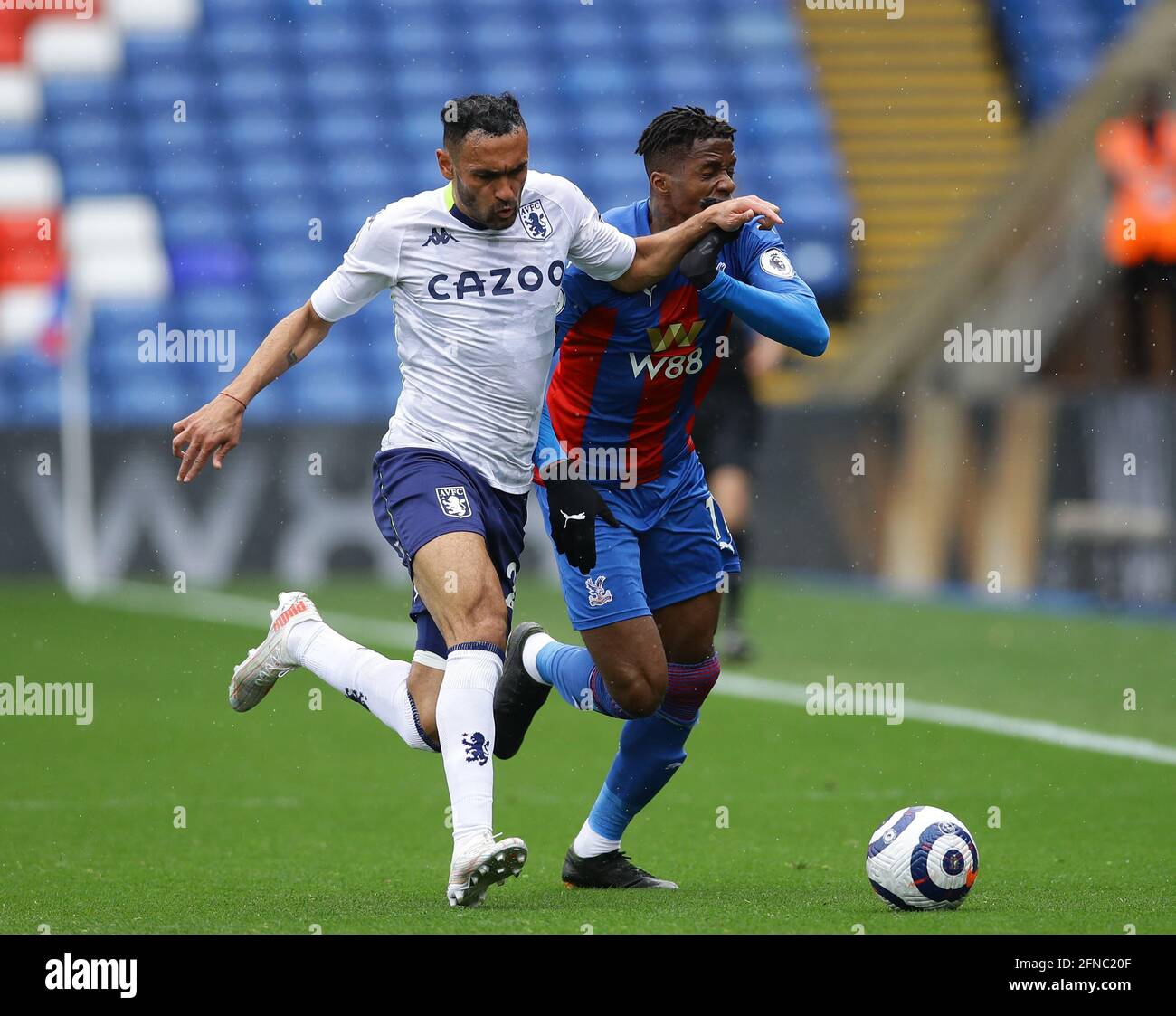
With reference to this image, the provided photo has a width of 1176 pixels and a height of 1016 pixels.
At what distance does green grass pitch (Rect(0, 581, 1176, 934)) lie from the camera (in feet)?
15.6

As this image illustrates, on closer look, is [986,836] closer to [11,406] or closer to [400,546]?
[400,546]

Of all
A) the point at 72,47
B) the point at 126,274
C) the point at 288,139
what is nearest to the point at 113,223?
the point at 126,274

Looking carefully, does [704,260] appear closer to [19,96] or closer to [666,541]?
[666,541]

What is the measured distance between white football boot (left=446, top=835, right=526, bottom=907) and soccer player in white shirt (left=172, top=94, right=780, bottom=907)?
0.23 metres

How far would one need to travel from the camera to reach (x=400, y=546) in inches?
202

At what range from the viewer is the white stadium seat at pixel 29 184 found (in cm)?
Answer: 1853

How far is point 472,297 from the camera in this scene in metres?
5.16

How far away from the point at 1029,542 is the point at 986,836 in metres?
8.47

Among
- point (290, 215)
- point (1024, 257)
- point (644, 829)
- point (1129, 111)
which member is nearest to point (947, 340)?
point (1024, 257)

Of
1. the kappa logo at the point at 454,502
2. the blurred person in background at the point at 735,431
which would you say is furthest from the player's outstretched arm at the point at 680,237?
the blurred person in background at the point at 735,431

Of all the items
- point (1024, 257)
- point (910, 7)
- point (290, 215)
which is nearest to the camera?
point (1024, 257)

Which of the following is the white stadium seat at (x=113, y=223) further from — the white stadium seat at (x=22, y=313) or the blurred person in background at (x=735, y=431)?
the blurred person in background at (x=735, y=431)

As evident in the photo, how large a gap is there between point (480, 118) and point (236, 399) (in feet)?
3.18

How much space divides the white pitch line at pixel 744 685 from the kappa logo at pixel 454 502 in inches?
147
